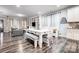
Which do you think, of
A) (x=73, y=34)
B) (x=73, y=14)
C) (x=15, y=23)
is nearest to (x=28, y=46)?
(x=15, y=23)

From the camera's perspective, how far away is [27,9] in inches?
70.8

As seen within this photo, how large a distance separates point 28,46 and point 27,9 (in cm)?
79

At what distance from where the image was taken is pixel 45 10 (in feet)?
5.94

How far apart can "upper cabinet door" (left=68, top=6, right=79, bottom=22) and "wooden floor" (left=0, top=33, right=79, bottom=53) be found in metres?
0.45

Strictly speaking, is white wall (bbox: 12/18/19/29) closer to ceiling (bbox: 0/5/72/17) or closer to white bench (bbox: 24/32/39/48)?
ceiling (bbox: 0/5/72/17)

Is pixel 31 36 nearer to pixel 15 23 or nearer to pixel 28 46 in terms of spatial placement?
pixel 28 46

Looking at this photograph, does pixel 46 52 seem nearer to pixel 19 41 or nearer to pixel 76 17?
pixel 19 41

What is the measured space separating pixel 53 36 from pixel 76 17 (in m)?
0.63

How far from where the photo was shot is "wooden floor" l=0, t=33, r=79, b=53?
5.76 feet

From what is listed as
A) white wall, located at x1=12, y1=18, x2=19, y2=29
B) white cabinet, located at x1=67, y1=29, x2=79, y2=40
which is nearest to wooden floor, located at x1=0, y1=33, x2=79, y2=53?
white cabinet, located at x1=67, y1=29, x2=79, y2=40

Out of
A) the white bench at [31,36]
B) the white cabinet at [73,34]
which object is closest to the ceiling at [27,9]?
the white bench at [31,36]

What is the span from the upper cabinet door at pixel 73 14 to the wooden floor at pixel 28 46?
0.45 meters

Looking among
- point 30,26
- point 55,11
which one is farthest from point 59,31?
point 30,26

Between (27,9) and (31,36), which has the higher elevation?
(27,9)
